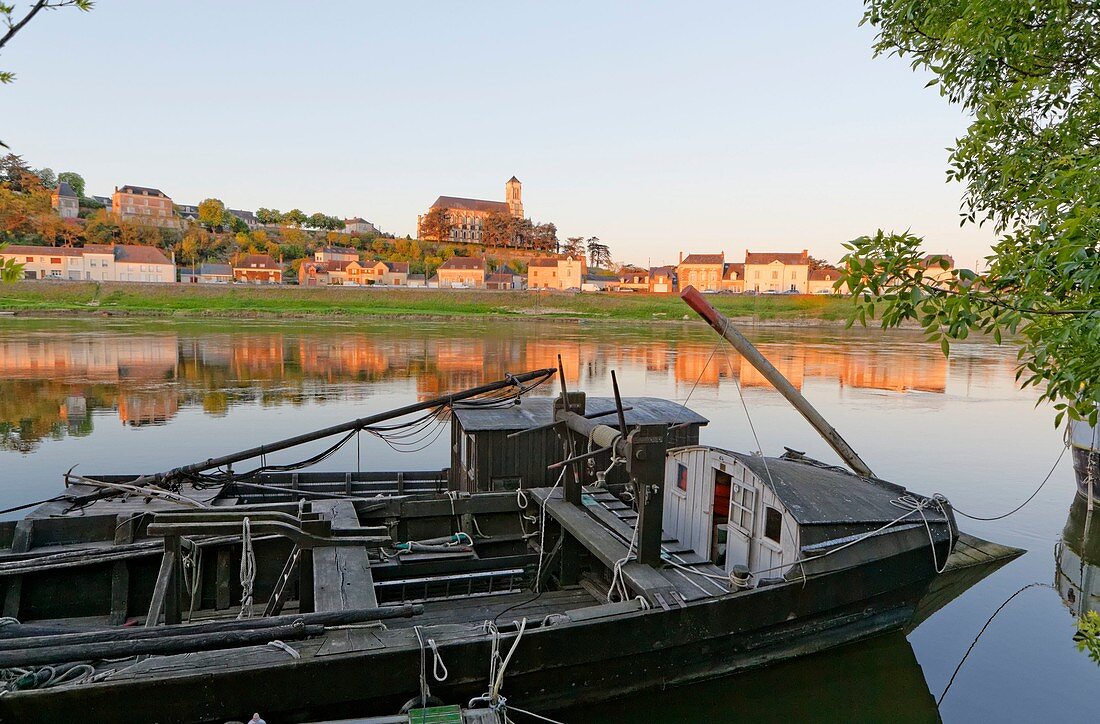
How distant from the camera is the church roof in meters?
177

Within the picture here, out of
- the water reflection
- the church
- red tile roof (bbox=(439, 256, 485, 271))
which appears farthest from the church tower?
the water reflection

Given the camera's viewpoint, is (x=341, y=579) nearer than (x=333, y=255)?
Yes

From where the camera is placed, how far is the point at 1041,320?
480cm

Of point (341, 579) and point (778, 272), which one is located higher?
point (778, 272)

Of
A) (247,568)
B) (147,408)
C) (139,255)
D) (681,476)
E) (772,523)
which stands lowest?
(147,408)

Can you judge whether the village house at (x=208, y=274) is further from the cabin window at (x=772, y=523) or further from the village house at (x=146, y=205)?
the cabin window at (x=772, y=523)

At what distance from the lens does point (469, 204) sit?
181750 millimetres

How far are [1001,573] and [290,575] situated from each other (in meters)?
14.3

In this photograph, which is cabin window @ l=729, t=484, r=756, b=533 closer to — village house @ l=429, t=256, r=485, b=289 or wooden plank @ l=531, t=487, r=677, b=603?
wooden plank @ l=531, t=487, r=677, b=603

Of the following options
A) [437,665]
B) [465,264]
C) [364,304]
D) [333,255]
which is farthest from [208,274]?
[437,665]

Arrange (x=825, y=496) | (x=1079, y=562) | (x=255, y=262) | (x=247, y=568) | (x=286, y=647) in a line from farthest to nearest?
(x=255, y=262)
(x=1079, y=562)
(x=825, y=496)
(x=247, y=568)
(x=286, y=647)

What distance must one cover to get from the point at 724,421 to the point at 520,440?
54.9 feet

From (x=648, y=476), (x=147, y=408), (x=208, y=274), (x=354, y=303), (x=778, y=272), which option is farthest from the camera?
(x=778, y=272)

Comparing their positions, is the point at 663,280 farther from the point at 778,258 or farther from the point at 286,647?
the point at 286,647
